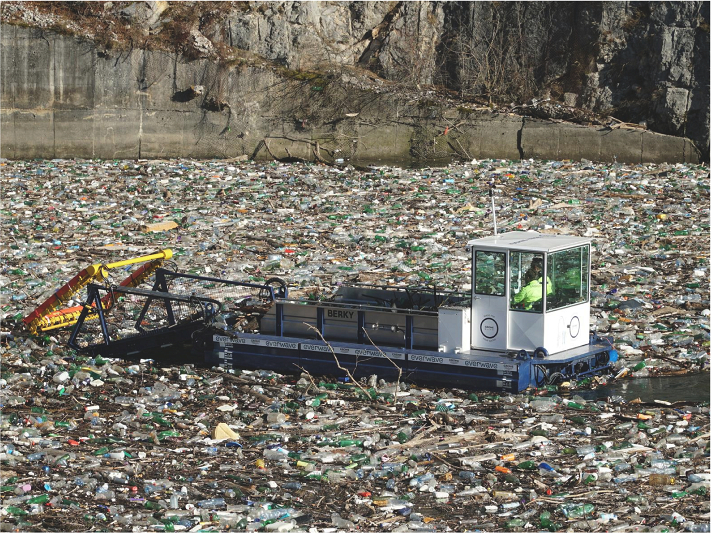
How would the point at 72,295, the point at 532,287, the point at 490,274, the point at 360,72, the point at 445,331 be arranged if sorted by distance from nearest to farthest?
the point at 532,287, the point at 490,274, the point at 445,331, the point at 72,295, the point at 360,72

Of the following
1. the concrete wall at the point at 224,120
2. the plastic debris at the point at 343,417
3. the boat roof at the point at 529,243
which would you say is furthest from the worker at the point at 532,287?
the concrete wall at the point at 224,120

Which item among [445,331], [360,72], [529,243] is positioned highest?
[360,72]

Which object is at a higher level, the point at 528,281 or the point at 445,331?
the point at 528,281

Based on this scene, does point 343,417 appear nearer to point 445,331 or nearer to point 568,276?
point 445,331

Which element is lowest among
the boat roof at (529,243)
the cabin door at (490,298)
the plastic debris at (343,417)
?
the plastic debris at (343,417)

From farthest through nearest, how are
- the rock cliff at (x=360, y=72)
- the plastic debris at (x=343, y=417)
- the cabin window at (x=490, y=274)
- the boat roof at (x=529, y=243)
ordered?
1. the rock cliff at (x=360, y=72)
2. the cabin window at (x=490, y=274)
3. the boat roof at (x=529, y=243)
4. the plastic debris at (x=343, y=417)

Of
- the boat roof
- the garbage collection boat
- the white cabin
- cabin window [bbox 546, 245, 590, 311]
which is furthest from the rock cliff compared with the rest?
the white cabin

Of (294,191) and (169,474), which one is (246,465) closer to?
(169,474)

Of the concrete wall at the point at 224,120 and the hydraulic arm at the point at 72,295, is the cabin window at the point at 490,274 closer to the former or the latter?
the hydraulic arm at the point at 72,295

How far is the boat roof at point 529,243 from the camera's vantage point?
9102 mm

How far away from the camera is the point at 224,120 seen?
2244cm

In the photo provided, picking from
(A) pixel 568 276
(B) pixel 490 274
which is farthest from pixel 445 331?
(A) pixel 568 276

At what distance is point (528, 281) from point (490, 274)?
1.07ft

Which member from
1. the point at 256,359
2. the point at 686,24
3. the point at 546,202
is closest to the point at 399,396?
the point at 256,359
